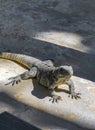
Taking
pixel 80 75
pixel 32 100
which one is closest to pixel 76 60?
pixel 80 75

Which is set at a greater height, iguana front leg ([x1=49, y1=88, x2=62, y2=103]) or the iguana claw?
iguana front leg ([x1=49, y1=88, x2=62, y2=103])

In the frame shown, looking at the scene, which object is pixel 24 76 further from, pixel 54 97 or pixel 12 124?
pixel 12 124

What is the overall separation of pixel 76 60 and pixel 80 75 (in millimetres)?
396

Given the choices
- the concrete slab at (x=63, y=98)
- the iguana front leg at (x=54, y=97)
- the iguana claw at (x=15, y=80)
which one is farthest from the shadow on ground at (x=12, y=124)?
the iguana claw at (x=15, y=80)

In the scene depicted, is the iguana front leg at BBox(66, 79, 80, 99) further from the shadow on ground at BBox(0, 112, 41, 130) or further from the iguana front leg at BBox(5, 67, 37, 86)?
the shadow on ground at BBox(0, 112, 41, 130)

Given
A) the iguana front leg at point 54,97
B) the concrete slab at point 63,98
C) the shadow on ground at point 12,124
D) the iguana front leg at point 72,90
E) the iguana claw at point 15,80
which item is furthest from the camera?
the iguana claw at point 15,80

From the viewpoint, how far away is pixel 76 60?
5.25 m

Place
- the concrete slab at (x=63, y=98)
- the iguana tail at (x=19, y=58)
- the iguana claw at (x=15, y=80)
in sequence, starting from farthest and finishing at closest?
the iguana tail at (x=19, y=58), the iguana claw at (x=15, y=80), the concrete slab at (x=63, y=98)

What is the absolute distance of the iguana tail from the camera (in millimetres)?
4988

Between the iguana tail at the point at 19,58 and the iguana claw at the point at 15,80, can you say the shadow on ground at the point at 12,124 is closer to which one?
the iguana claw at the point at 15,80

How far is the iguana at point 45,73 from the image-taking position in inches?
172

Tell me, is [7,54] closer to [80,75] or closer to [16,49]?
[16,49]

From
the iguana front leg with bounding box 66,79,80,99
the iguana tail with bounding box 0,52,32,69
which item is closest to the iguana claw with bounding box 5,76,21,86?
the iguana tail with bounding box 0,52,32,69

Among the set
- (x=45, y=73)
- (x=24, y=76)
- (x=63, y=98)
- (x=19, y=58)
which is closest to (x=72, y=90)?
(x=63, y=98)
